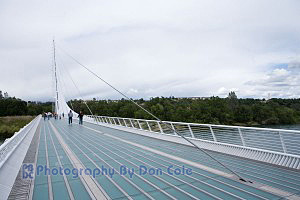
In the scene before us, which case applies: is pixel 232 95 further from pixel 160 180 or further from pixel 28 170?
pixel 28 170

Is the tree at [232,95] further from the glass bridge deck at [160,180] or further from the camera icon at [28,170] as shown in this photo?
the camera icon at [28,170]

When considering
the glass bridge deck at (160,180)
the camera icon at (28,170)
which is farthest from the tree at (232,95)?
the camera icon at (28,170)

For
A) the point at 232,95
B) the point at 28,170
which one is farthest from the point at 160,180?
the point at 232,95

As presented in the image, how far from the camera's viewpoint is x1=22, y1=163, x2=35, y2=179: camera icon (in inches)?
201

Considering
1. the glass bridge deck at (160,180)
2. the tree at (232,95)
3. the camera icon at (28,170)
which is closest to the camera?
the glass bridge deck at (160,180)

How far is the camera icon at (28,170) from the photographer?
5117 millimetres

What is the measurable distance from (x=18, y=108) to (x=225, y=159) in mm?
108936

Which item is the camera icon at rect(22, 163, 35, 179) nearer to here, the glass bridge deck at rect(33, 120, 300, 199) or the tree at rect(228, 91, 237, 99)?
the glass bridge deck at rect(33, 120, 300, 199)

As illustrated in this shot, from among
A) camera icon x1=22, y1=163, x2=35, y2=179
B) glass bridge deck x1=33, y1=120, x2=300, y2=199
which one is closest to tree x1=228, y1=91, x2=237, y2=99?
glass bridge deck x1=33, y1=120, x2=300, y2=199

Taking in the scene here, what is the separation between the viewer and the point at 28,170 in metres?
5.66

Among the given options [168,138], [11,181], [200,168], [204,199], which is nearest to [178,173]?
[200,168]


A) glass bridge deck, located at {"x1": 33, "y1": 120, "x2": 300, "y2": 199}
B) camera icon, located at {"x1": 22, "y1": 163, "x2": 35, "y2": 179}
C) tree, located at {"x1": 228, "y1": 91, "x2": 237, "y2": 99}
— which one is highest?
tree, located at {"x1": 228, "y1": 91, "x2": 237, "y2": 99}

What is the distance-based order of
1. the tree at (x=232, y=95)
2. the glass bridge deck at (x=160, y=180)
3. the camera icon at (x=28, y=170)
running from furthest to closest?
the tree at (x=232, y=95)
the camera icon at (x=28, y=170)
the glass bridge deck at (x=160, y=180)

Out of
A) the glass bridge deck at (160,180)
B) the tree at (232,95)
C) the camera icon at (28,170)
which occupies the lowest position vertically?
the glass bridge deck at (160,180)
